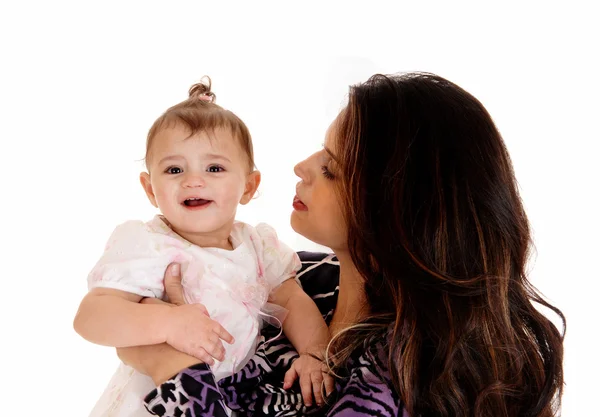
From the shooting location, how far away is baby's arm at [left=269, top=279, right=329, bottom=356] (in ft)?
6.14

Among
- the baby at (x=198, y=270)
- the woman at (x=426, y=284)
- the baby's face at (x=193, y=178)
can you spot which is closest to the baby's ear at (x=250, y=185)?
the baby at (x=198, y=270)

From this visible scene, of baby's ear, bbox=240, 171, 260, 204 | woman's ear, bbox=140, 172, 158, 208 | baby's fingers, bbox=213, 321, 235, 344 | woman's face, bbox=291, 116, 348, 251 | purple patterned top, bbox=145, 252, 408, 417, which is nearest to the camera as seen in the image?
purple patterned top, bbox=145, 252, 408, 417

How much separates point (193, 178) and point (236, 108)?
1.12 meters

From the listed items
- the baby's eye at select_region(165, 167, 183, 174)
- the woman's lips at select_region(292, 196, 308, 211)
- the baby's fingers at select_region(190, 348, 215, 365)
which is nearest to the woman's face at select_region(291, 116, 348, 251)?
the woman's lips at select_region(292, 196, 308, 211)

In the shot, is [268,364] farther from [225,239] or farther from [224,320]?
[225,239]

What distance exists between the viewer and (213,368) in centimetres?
176

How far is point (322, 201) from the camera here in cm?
183

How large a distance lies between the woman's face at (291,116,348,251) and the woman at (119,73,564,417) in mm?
41

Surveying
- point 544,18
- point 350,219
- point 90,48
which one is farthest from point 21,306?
point 544,18

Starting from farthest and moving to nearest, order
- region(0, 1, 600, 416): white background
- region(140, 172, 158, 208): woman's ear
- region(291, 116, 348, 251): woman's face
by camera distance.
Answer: region(0, 1, 600, 416): white background → region(140, 172, 158, 208): woman's ear → region(291, 116, 348, 251): woman's face

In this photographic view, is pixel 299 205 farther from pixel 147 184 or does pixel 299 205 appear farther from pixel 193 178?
pixel 147 184

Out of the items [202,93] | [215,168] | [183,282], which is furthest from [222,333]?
[202,93]

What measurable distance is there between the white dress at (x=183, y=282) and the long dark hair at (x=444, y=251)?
0.25m

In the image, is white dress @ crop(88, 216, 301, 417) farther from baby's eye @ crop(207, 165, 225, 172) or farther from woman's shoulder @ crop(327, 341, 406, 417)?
woman's shoulder @ crop(327, 341, 406, 417)
